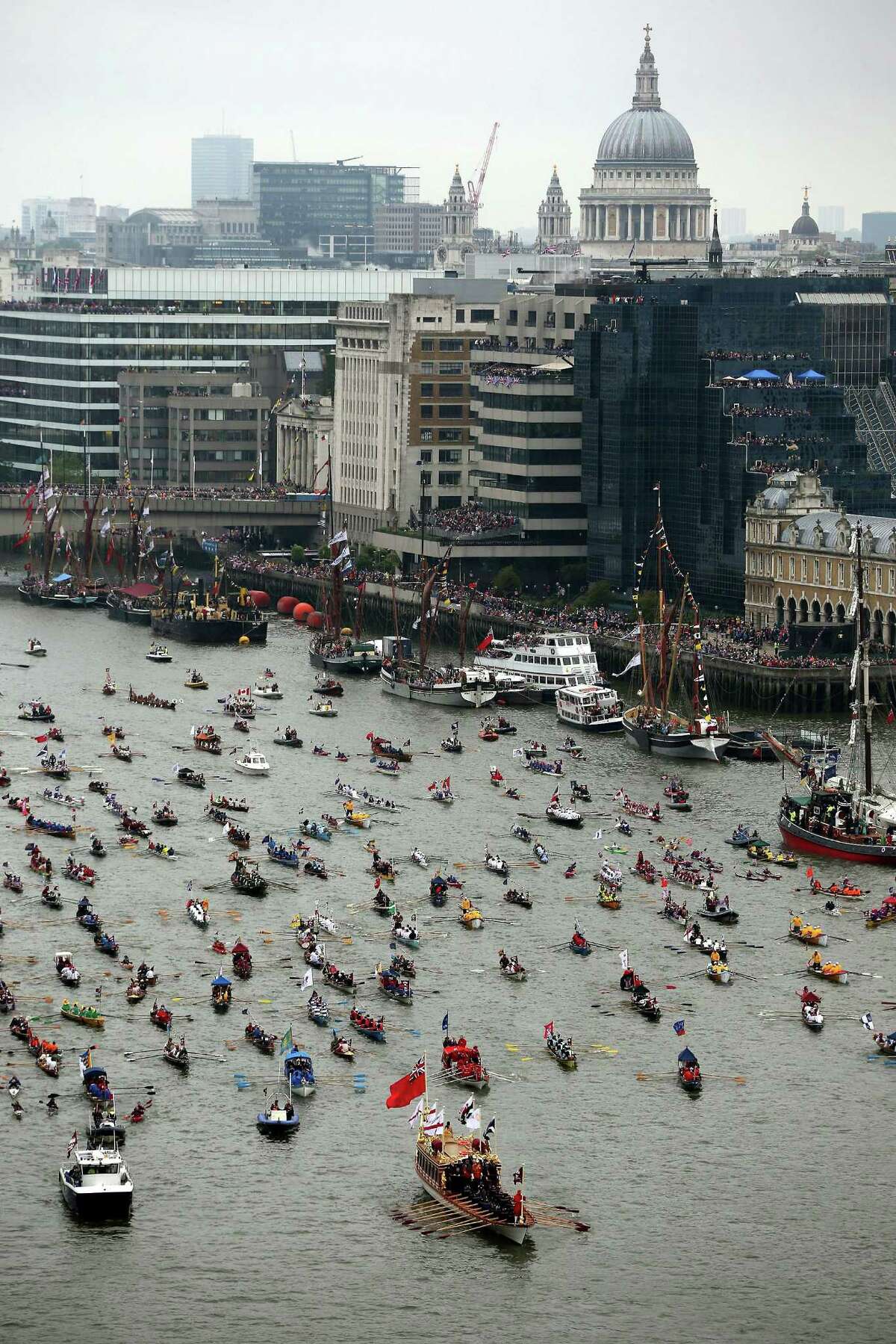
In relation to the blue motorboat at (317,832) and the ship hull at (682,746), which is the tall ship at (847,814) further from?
the blue motorboat at (317,832)

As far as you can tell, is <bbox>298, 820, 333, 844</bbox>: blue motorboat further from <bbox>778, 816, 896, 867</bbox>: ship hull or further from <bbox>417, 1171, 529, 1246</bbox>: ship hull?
Result: <bbox>417, 1171, 529, 1246</bbox>: ship hull

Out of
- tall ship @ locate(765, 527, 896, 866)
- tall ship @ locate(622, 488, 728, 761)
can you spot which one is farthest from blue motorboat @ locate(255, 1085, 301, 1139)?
tall ship @ locate(622, 488, 728, 761)

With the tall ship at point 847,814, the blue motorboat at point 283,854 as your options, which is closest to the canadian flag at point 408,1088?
the blue motorboat at point 283,854

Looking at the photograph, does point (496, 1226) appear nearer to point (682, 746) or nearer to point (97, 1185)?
point (97, 1185)

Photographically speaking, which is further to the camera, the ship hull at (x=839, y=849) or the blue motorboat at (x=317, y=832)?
the blue motorboat at (x=317, y=832)

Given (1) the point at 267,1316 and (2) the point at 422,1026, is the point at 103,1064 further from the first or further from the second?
(1) the point at 267,1316

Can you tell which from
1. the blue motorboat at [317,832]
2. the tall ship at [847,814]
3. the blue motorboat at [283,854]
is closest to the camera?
the blue motorboat at [283,854]

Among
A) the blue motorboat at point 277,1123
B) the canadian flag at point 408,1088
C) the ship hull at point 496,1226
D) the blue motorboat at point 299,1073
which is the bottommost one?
the ship hull at point 496,1226
